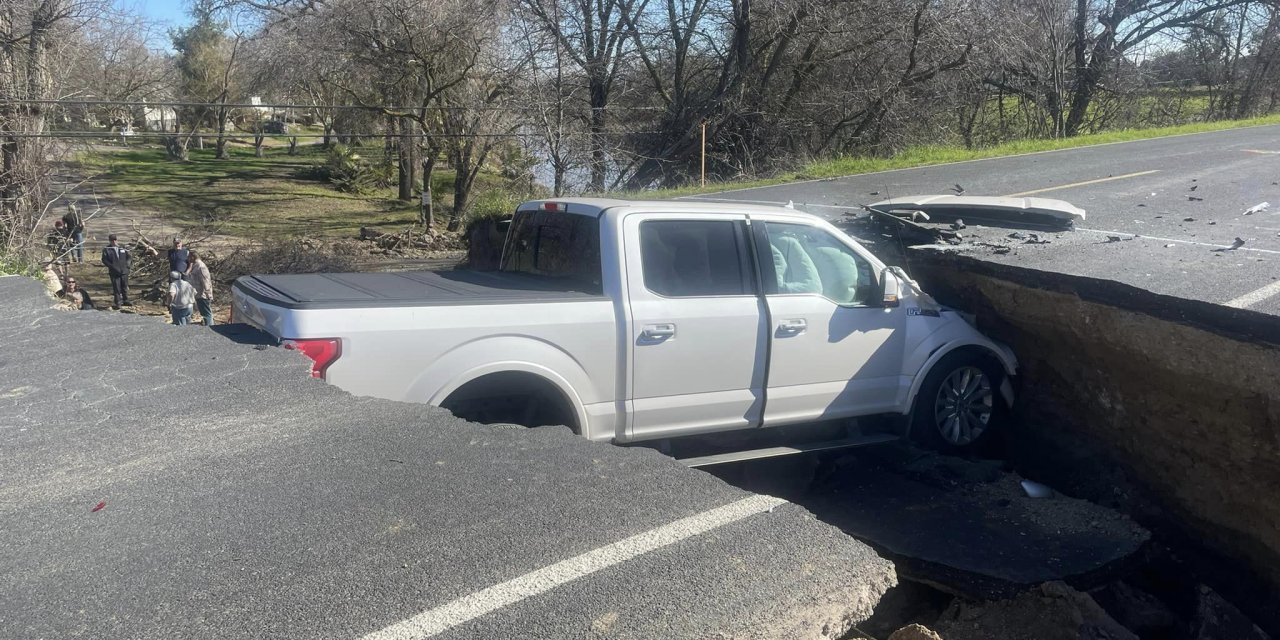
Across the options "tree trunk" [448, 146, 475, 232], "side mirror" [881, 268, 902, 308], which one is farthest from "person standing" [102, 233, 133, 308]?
"side mirror" [881, 268, 902, 308]

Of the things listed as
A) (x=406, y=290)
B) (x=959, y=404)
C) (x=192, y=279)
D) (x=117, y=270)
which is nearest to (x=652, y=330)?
(x=406, y=290)

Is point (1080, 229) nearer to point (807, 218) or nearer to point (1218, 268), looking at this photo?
point (1218, 268)

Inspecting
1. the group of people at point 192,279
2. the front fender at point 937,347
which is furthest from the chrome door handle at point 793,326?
→ the group of people at point 192,279

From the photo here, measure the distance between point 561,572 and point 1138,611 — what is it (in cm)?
344

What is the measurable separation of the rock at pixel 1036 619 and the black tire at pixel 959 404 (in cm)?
168

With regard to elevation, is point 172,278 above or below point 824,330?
below

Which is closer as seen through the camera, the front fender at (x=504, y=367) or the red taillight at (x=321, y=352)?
the red taillight at (x=321, y=352)

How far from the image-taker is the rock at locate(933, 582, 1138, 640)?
14.5 ft

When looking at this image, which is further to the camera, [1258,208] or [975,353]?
[1258,208]

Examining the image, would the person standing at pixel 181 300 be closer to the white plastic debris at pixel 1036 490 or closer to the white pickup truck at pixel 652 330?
the white pickup truck at pixel 652 330

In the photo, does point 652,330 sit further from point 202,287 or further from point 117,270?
point 117,270

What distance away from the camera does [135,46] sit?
93.0 feet

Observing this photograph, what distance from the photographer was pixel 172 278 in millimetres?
15758

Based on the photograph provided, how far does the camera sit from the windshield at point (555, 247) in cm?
534
